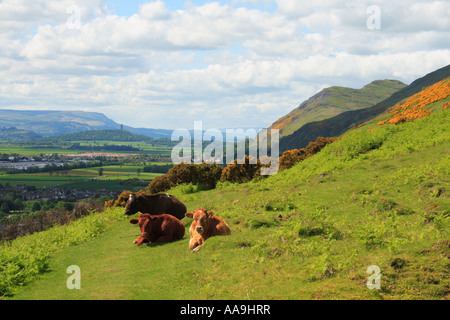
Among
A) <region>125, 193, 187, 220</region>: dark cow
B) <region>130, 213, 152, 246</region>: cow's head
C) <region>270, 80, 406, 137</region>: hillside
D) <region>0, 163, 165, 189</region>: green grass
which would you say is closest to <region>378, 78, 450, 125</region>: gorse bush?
<region>125, 193, 187, 220</region>: dark cow

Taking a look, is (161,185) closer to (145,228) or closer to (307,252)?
(145,228)

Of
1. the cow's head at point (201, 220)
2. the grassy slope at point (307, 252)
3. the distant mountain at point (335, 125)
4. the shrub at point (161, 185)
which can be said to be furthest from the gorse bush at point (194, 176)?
the distant mountain at point (335, 125)

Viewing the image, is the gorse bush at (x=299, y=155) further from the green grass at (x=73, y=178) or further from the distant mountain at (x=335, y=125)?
the green grass at (x=73, y=178)

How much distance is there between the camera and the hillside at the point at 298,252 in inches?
396

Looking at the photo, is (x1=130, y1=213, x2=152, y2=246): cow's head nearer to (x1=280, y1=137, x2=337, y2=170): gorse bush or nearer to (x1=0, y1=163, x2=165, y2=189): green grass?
(x1=280, y1=137, x2=337, y2=170): gorse bush

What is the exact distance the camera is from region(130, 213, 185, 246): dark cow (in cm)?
1816

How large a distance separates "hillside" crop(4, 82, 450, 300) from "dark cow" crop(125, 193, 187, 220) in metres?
1.34

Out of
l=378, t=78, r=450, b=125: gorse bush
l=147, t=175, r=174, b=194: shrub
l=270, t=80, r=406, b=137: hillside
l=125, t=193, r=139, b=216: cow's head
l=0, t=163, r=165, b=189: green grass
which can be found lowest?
l=0, t=163, r=165, b=189: green grass

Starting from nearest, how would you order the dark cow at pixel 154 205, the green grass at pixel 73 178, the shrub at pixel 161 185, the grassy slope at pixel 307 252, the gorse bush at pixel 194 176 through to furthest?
the grassy slope at pixel 307 252
the dark cow at pixel 154 205
the gorse bush at pixel 194 176
the shrub at pixel 161 185
the green grass at pixel 73 178

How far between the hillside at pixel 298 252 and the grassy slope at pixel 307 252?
41mm

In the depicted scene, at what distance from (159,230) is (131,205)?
4.86 metres

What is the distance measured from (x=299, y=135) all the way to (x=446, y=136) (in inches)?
3549

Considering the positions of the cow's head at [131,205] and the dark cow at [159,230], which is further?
the cow's head at [131,205]
